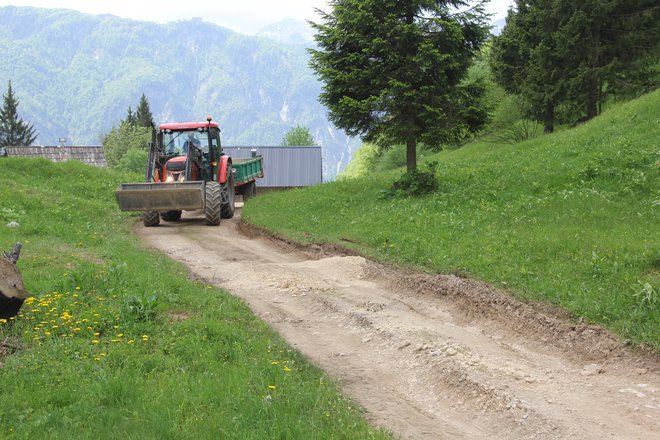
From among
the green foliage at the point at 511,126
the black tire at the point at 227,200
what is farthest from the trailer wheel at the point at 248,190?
the green foliage at the point at 511,126

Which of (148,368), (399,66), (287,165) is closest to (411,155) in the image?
(399,66)

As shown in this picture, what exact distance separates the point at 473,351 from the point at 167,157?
52.4 feet

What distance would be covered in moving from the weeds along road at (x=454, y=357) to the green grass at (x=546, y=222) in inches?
20.4

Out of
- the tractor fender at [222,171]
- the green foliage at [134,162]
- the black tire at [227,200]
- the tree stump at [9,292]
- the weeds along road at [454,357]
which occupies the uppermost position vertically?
the green foliage at [134,162]

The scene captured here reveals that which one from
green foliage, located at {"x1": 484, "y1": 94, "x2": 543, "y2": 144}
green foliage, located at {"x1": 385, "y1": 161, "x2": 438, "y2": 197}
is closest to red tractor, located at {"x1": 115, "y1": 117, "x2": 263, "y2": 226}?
green foliage, located at {"x1": 385, "y1": 161, "x2": 438, "y2": 197}

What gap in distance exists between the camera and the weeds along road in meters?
5.18

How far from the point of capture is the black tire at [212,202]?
62.1ft

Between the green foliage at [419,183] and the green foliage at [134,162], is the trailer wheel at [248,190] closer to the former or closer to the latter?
the green foliage at [419,183]

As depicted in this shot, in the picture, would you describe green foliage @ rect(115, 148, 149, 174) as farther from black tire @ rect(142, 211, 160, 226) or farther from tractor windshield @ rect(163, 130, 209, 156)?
black tire @ rect(142, 211, 160, 226)

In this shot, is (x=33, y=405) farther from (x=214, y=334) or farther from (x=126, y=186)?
(x=126, y=186)

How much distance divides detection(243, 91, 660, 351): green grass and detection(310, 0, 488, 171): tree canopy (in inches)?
90.2

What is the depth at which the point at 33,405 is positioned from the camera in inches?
187

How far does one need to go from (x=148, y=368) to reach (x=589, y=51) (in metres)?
24.9

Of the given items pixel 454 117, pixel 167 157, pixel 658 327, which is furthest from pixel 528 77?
pixel 658 327
